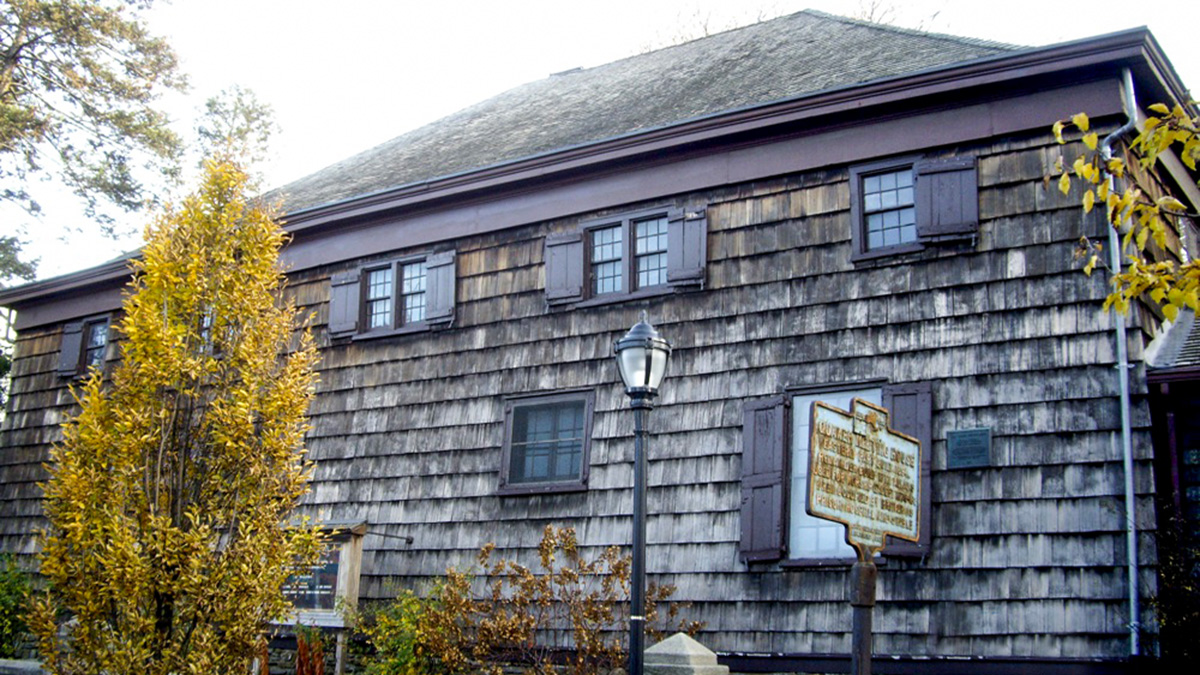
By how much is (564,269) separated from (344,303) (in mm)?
3883

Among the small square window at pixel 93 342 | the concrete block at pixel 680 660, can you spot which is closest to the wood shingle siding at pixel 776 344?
the concrete block at pixel 680 660

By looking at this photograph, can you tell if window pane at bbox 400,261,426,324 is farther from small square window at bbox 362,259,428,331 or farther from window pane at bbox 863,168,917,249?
window pane at bbox 863,168,917,249

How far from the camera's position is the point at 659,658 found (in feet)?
25.3

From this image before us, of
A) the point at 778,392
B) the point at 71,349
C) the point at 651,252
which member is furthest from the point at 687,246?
the point at 71,349

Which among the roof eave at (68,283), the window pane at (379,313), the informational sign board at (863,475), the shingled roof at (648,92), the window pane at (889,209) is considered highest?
the shingled roof at (648,92)

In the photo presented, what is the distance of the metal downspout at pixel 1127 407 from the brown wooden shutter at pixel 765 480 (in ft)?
10.8

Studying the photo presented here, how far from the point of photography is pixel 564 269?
49.3 ft

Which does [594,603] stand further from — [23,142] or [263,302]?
[23,142]

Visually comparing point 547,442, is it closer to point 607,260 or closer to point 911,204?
point 607,260

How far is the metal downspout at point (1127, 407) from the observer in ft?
33.9

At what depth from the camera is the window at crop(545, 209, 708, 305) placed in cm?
1396

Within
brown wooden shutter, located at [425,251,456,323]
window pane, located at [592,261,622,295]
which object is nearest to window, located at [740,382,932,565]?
window pane, located at [592,261,622,295]

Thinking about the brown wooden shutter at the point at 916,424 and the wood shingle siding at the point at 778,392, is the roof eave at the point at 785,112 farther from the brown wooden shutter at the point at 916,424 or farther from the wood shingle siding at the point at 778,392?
the brown wooden shutter at the point at 916,424

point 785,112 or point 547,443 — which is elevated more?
point 785,112
